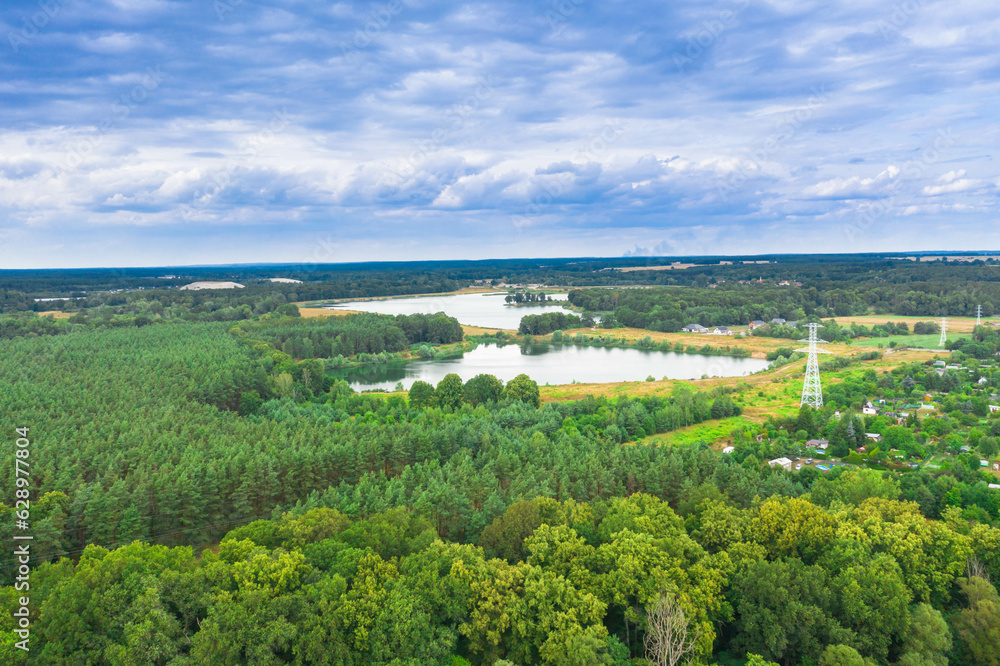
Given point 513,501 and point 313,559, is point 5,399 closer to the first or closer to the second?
point 313,559

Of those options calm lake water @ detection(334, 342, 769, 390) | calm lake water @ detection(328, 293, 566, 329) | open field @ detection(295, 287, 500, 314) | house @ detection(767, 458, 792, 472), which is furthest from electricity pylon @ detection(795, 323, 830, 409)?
open field @ detection(295, 287, 500, 314)

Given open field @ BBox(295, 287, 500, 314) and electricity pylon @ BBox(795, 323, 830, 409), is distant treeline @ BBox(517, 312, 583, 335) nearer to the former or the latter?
electricity pylon @ BBox(795, 323, 830, 409)

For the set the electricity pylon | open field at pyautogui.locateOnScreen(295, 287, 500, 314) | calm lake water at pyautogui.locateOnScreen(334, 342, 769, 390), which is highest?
open field at pyautogui.locateOnScreen(295, 287, 500, 314)

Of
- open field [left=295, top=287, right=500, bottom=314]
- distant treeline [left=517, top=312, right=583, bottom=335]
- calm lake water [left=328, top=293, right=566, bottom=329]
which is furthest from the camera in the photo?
open field [left=295, top=287, right=500, bottom=314]

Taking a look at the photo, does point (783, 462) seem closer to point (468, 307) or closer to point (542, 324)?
point (542, 324)

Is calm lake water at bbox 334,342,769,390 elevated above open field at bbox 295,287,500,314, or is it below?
below

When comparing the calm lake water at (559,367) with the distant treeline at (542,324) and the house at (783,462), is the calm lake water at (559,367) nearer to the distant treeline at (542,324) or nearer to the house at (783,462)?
the distant treeline at (542,324)

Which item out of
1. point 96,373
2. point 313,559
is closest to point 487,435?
point 313,559

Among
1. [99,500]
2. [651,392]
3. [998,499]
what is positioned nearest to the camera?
[99,500]
